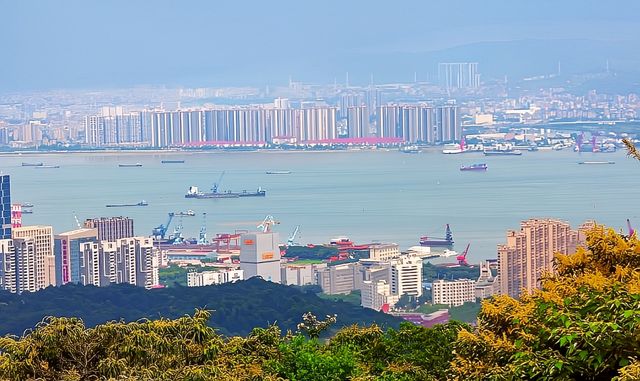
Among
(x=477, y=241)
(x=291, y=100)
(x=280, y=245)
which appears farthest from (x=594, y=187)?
(x=291, y=100)

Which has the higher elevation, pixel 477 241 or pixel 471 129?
pixel 471 129

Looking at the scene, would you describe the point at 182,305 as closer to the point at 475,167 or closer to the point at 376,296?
the point at 376,296

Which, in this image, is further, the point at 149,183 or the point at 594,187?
the point at 149,183

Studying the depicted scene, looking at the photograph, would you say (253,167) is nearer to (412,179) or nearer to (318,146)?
(318,146)

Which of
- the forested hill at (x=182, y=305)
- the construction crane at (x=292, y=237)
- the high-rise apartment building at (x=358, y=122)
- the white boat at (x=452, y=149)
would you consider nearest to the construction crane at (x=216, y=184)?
the construction crane at (x=292, y=237)

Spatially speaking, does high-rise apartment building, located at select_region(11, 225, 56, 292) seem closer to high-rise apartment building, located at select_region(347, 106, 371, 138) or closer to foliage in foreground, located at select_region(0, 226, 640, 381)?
foliage in foreground, located at select_region(0, 226, 640, 381)

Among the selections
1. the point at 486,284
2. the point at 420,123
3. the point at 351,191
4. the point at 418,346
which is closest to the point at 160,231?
the point at 351,191

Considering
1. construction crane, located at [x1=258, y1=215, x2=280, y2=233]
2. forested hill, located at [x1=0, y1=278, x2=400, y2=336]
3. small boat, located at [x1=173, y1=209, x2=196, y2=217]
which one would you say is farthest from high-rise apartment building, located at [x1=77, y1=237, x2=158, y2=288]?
small boat, located at [x1=173, y1=209, x2=196, y2=217]
